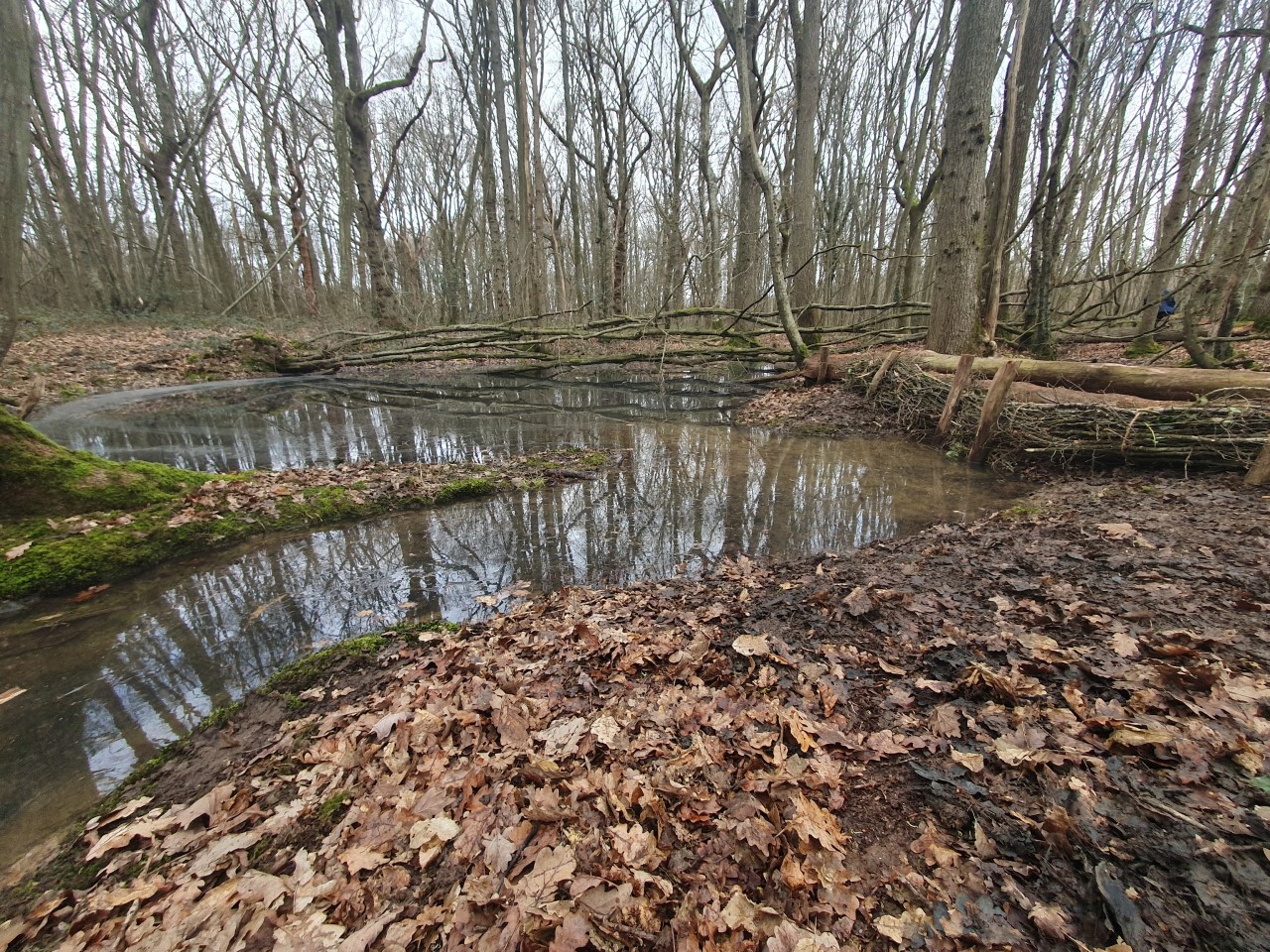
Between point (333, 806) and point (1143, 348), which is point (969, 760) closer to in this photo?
point (333, 806)

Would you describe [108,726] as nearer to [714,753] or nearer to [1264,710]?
[714,753]

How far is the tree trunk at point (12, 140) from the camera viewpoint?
438 centimetres

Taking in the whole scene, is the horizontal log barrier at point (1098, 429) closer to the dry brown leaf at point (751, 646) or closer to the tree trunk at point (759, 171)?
the tree trunk at point (759, 171)

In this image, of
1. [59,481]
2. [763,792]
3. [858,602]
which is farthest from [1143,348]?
[59,481]

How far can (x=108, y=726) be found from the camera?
111 inches

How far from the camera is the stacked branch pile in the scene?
5219 mm

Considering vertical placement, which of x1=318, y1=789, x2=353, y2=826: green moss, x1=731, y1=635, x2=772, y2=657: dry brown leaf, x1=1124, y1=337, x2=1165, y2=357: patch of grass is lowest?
x1=318, y1=789, x2=353, y2=826: green moss

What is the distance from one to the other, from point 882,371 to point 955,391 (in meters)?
2.08

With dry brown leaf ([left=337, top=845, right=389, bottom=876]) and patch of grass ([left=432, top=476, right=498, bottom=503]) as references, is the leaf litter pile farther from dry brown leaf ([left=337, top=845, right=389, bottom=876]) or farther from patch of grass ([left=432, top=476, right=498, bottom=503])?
patch of grass ([left=432, top=476, right=498, bottom=503])

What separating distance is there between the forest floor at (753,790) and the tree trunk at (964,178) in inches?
283

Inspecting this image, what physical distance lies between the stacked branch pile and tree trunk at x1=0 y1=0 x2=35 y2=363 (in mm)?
10577

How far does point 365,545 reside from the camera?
4953 mm

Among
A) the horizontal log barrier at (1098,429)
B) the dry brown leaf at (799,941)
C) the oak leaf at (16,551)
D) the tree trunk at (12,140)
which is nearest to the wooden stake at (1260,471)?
the horizontal log barrier at (1098,429)

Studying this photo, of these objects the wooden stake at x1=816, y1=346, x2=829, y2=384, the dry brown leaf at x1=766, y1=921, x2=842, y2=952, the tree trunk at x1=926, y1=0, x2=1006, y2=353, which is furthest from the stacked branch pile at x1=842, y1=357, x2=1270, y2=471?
the dry brown leaf at x1=766, y1=921, x2=842, y2=952
